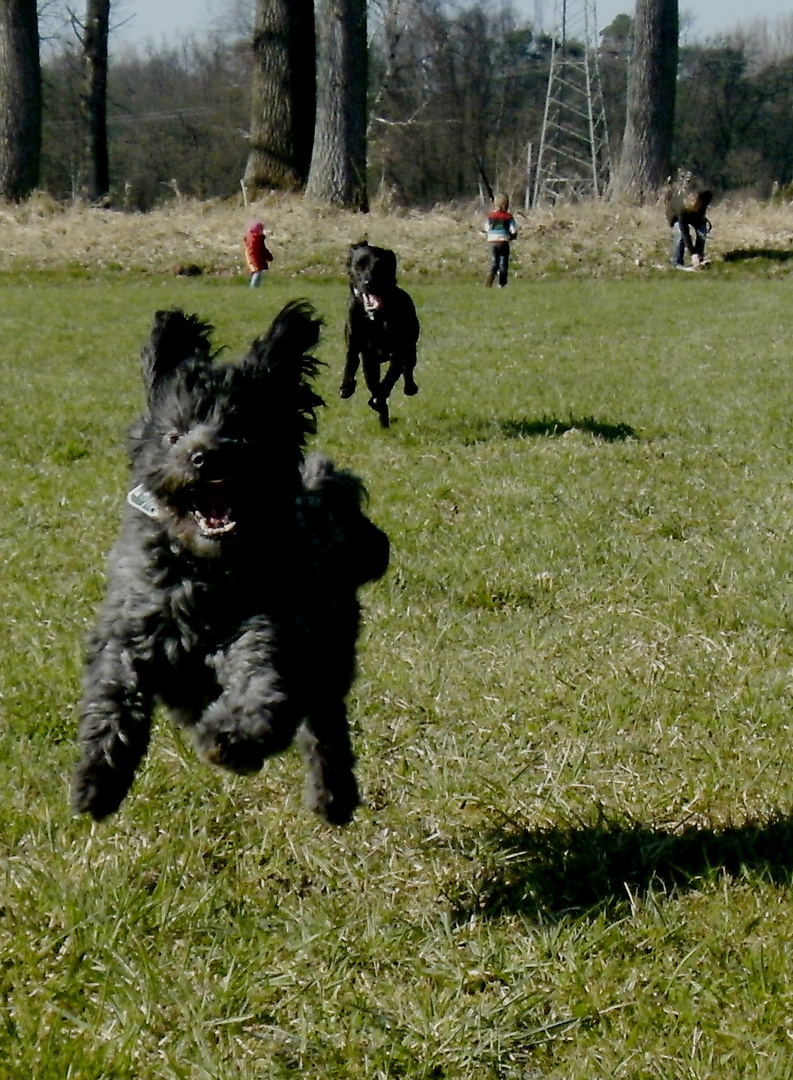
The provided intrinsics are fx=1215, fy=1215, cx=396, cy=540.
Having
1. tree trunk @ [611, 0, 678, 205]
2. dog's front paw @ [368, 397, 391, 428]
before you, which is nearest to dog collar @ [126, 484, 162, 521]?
dog's front paw @ [368, 397, 391, 428]

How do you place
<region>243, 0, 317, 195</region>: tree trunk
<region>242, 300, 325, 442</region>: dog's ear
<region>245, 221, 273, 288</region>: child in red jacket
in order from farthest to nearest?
<region>243, 0, 317, 195</region>: tree trunk
<region>245, 221, 273, 288</region>: child in red jacket
<region>242, 300, 325, 442</region>: dog's ear

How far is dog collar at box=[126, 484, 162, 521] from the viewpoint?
13.3 ft

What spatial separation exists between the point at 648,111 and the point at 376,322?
81.3 feet

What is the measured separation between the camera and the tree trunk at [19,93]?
110ft

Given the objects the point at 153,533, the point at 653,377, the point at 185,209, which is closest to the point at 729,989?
the point at 153,533

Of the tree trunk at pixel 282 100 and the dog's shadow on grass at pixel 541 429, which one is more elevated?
the tree trunk at pixel 282 100

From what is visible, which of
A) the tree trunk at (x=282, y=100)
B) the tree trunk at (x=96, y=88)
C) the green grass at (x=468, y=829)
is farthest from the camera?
the tree trunk at (x=96, y=88)

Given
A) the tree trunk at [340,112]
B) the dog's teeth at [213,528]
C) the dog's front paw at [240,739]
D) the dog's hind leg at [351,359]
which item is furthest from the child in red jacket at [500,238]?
the dog's front paw at [240,739]

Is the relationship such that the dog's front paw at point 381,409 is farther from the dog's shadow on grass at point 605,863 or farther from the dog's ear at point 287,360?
the dog's shadow on grass at point 605,863

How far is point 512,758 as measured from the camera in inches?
194

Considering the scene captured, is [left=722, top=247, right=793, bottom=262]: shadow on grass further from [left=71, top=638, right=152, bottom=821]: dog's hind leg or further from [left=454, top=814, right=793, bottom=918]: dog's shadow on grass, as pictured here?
[left=71, top=638, right=152, bottom=821]: dog's hind leg

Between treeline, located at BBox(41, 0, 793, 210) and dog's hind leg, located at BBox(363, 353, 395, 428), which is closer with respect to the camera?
dog's hind leg, located at BBox(363, 353, 395, 428)

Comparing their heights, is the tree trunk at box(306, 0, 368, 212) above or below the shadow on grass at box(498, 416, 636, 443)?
above

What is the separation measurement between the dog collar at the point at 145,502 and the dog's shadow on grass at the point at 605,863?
162cm
